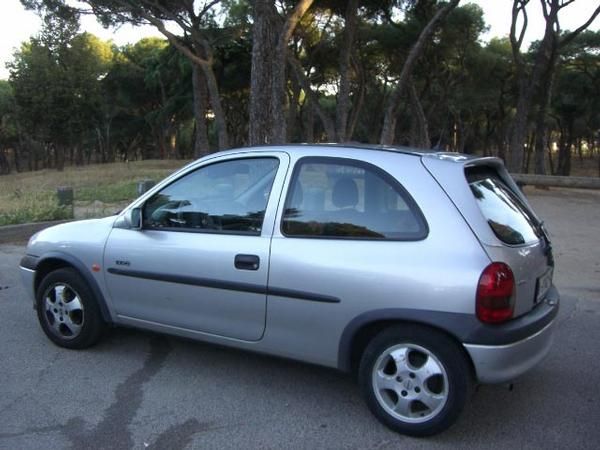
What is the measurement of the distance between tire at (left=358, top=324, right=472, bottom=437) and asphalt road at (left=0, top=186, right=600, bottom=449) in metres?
0.12

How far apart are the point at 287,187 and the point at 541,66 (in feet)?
61.1

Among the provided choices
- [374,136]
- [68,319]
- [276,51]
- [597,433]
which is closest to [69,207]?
[276,51]

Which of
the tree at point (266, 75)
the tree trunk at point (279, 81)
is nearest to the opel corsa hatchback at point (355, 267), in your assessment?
the tree at point (266, 75)

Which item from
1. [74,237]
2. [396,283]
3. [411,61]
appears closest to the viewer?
[396,283]

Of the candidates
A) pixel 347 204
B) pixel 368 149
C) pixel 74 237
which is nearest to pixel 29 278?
pixel 74 237

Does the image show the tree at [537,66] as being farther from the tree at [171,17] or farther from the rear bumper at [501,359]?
the rear bumper at [501,359]

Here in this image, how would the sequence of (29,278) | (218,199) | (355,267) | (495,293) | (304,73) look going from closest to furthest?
(495,293) < (355,267) < (218,199) < (29,278) < (304,73)

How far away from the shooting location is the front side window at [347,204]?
11.4ft

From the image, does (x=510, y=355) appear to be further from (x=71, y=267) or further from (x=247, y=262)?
(x=71, y=267)

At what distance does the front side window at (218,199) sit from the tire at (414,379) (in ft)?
3.53

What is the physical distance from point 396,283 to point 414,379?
1.79 ft

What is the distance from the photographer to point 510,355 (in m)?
3.25

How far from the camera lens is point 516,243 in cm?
346

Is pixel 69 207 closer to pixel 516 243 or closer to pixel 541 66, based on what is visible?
pixel 516 243
